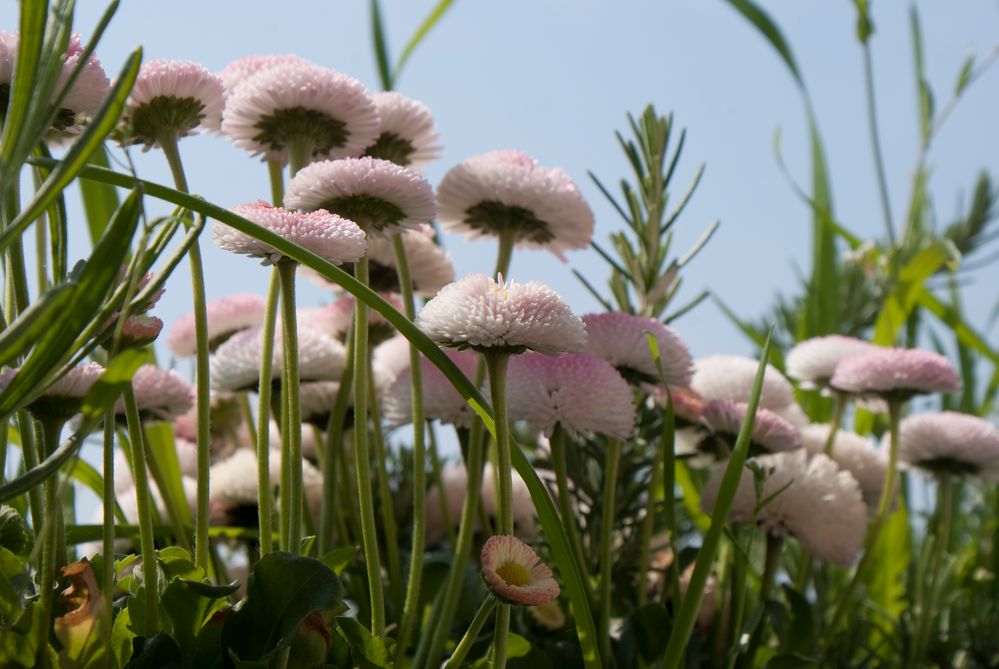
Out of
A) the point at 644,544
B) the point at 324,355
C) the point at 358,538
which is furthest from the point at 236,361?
the point at 644,544

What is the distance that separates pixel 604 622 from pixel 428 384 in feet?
0.57

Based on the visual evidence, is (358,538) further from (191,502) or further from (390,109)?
(390,109)

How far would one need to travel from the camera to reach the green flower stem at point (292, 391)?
45cm

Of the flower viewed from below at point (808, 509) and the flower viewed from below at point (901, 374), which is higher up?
the flower viewed from below at point (901, 374)

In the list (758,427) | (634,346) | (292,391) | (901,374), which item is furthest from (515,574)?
(901,374)

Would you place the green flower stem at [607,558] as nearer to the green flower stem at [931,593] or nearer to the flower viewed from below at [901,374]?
the flower viewed from below at [901,374]

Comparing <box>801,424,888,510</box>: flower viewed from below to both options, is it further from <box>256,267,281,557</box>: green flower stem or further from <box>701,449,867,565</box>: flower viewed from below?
<box>256,267,281,557</box>: green flower stem

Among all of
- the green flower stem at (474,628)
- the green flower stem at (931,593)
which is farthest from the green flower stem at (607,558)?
the green flower stem at (931,593)

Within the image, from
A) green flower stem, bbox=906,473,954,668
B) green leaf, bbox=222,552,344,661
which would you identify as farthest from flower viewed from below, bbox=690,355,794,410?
green leaf, bbox=222,552,344,661

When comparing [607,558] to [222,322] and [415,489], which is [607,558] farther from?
[222,322]

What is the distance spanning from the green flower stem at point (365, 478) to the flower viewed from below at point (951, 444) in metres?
0.50

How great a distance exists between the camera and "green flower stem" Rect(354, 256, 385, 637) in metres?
0.51

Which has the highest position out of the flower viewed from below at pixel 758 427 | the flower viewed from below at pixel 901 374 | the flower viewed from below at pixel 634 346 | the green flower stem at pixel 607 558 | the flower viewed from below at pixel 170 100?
the flower viewed from below at pixel 170 100

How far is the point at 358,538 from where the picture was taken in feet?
2.60
